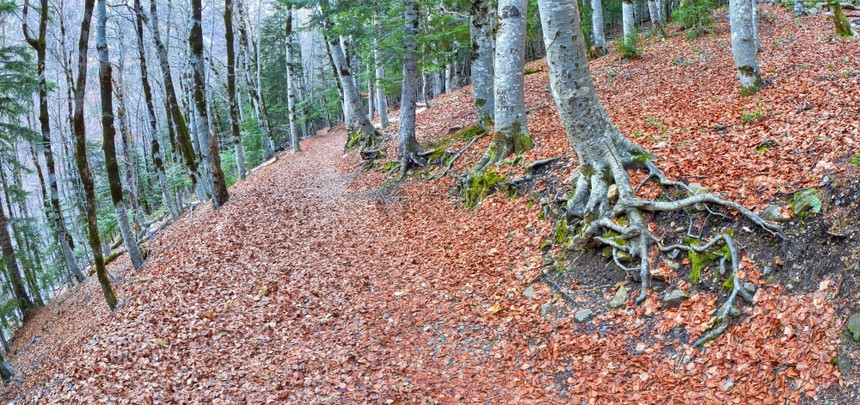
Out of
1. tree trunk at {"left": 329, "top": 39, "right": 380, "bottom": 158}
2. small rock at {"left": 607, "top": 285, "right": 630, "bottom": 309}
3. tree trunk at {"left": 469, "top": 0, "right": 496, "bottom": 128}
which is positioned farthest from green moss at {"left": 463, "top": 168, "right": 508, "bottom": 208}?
tree trunk at {"left": 329, "top": 39, "right": 380, "bottom": 158}

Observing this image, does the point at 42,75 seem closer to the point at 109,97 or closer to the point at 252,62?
the point at 109,97

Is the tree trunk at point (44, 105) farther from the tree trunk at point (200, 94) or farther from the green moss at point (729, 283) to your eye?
the green moss at point (729, 283)

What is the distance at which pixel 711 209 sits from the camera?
511 cm

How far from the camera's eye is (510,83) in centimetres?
913

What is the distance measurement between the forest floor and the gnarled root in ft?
0.50

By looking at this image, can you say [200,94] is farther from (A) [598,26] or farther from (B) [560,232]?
(A) [598,26]

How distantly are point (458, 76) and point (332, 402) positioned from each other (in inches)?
1004

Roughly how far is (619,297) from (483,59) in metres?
8.34

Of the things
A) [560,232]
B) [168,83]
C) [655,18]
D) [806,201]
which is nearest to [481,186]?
[560,232]

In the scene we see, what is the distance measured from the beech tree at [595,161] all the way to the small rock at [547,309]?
0.91 meters

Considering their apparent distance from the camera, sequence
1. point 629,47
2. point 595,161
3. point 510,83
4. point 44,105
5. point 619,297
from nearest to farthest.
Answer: point 619,297 < point 595,161 < point 510,83 < point 44,105 < point 629,47

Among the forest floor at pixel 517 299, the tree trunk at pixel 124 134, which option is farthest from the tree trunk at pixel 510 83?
the tree trunk at pixel 124 134

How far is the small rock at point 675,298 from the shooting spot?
471 cm

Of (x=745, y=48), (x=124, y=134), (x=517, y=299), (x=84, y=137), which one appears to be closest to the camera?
(x=517, y=299)
